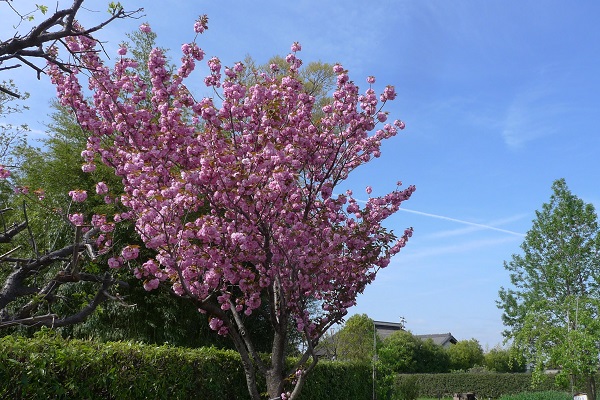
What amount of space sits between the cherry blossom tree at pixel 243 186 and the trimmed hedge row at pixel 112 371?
0.54 meters

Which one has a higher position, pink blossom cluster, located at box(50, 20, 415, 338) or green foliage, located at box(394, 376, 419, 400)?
pink blossom cluster, located at box(50, 20, 415, 338)

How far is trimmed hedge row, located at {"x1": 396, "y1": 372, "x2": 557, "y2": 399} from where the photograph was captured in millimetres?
33031

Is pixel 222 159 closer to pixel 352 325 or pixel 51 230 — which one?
pixel 51 230

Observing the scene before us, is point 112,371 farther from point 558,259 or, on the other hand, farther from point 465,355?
point 465,355

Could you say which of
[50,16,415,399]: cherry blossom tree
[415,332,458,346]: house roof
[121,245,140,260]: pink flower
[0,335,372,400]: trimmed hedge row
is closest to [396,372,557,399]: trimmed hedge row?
[50,16,415,399]: cherry blossom tree

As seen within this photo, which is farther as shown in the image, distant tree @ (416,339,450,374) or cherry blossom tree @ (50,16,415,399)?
distant tree @ (416,339,450,374)

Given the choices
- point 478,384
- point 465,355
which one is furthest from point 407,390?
point 465,355

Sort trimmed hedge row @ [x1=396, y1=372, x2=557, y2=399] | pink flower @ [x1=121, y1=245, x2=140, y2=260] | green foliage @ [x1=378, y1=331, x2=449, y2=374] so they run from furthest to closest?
green foliage @ [x1=378, y1=331, x2=449, y2=374]
trimmed hedge row @ [x1=396, y1=372, x2=557, y2=399]
pink flower @ [x1=121, y1=245, x2=140, y2=260]

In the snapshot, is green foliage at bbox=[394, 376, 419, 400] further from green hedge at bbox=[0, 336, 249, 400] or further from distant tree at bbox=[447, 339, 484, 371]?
distant tree at bbox=[447, 339, 484, 371]

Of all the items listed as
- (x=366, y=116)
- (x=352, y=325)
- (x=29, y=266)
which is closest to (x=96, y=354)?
(x=29, y=266)

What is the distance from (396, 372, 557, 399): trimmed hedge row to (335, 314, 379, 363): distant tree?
7.01 m

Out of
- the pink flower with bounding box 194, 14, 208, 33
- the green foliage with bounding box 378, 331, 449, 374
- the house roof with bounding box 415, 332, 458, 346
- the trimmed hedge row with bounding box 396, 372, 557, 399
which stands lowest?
the trimmed hedge row with bounding box 396, 372, 557, 399

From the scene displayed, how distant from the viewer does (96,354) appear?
641 centimetres

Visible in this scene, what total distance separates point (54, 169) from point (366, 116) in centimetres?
920
